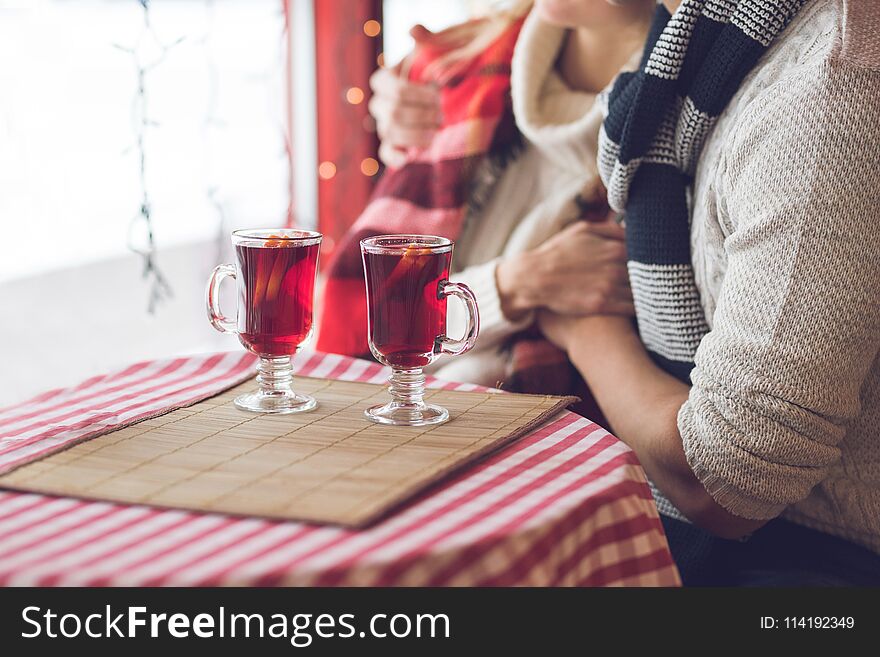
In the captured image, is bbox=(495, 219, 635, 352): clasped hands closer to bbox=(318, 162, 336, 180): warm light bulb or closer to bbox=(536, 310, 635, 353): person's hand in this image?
bbox=(536, 310, 635, 353): person's hand

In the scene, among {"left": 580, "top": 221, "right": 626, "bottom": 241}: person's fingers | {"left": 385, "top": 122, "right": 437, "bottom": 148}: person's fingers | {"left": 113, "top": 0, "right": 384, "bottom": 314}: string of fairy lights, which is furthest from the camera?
{"left": 113, "top": 0, "right": 384, "bottom": 314}: string of fairy lights

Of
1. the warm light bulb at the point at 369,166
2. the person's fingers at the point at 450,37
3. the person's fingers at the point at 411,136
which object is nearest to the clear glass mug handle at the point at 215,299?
the person's fingers at the point at 411,136

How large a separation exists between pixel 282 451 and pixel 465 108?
3.45 ft

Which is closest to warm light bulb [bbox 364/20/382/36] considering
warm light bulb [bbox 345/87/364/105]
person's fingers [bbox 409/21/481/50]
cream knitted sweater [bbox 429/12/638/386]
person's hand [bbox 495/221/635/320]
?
warm light bulb [bbox 345/87/364/105]

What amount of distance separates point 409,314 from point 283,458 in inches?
7.7

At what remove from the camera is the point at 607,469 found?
2.71ft

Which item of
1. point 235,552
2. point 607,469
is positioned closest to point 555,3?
point 607,469

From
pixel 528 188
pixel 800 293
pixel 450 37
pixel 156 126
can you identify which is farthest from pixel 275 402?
pixel 156 126

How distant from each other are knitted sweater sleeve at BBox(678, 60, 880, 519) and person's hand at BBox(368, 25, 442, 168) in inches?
36.3

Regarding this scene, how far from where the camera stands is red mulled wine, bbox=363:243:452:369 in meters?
0.94

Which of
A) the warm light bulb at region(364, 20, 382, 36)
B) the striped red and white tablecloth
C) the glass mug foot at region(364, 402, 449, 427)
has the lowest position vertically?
the striped red and white tablecloth

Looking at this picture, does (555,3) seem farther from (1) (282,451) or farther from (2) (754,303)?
(1) (282,451)

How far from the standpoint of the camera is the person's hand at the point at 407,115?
6.02ft

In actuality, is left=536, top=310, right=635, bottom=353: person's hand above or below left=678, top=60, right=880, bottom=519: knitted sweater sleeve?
below
